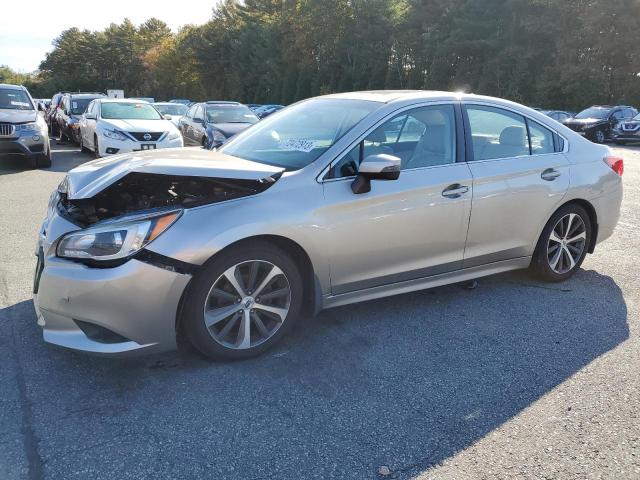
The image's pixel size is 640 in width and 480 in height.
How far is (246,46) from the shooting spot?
2525 inches

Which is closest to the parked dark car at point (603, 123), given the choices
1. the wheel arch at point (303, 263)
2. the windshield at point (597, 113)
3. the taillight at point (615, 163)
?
the windshield at point (597, 113)

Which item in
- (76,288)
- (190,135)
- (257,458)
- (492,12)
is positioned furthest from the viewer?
(492,12)

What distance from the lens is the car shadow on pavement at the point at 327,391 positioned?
8.34ft

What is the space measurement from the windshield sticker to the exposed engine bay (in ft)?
1.51

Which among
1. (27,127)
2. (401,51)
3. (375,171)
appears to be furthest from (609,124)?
(401,51)

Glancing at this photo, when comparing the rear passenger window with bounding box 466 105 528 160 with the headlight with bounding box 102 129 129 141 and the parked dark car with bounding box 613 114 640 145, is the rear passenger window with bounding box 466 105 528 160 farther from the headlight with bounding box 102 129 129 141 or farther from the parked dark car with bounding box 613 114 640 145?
the parked dark car with bounding box 613 114 640 145

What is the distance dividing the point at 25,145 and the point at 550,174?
10.4 meters

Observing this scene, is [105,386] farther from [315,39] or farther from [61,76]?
[61,76]

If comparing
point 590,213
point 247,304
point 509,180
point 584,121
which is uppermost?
point 584,121

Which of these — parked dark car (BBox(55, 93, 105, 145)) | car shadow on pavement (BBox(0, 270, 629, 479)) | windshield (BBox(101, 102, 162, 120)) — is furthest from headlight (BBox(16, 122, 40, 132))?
car shadow on pavement (BBox(0, 270, 629, 479))

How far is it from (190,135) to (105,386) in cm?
1243

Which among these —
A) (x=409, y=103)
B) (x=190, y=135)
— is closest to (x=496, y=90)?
(x=190, y=135)

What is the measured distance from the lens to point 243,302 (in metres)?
3.30

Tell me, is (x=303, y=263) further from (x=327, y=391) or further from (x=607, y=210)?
(x=607, y=210)
